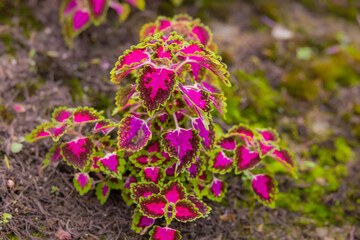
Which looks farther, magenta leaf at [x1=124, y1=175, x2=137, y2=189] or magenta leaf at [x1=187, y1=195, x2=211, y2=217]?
magenta leaf at [x1=124, y1=175, x2=137, y2=189]

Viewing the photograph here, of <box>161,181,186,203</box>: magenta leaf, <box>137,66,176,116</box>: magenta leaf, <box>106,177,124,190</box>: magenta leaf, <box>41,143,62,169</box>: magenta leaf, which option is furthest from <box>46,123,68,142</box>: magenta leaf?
<box>161,181,186,203</box>: magenta leaf

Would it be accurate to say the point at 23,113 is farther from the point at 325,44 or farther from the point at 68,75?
the point at 325,44

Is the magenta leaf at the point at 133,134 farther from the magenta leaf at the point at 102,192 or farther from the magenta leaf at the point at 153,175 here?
the magenta leaf at the point at 102,192

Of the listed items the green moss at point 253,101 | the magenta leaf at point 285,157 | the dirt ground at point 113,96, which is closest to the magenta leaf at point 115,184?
the dirt ground at point 113,96

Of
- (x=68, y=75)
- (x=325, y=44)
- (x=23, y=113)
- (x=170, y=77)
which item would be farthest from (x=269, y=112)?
(x=23, y=113)

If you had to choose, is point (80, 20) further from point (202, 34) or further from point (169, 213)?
point (169, 213)

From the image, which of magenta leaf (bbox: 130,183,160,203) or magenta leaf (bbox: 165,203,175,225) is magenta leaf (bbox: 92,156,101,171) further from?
magenta leaf (bbox: 165,203,175,225)

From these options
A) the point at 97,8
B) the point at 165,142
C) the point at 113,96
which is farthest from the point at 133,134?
the point at 97,8
